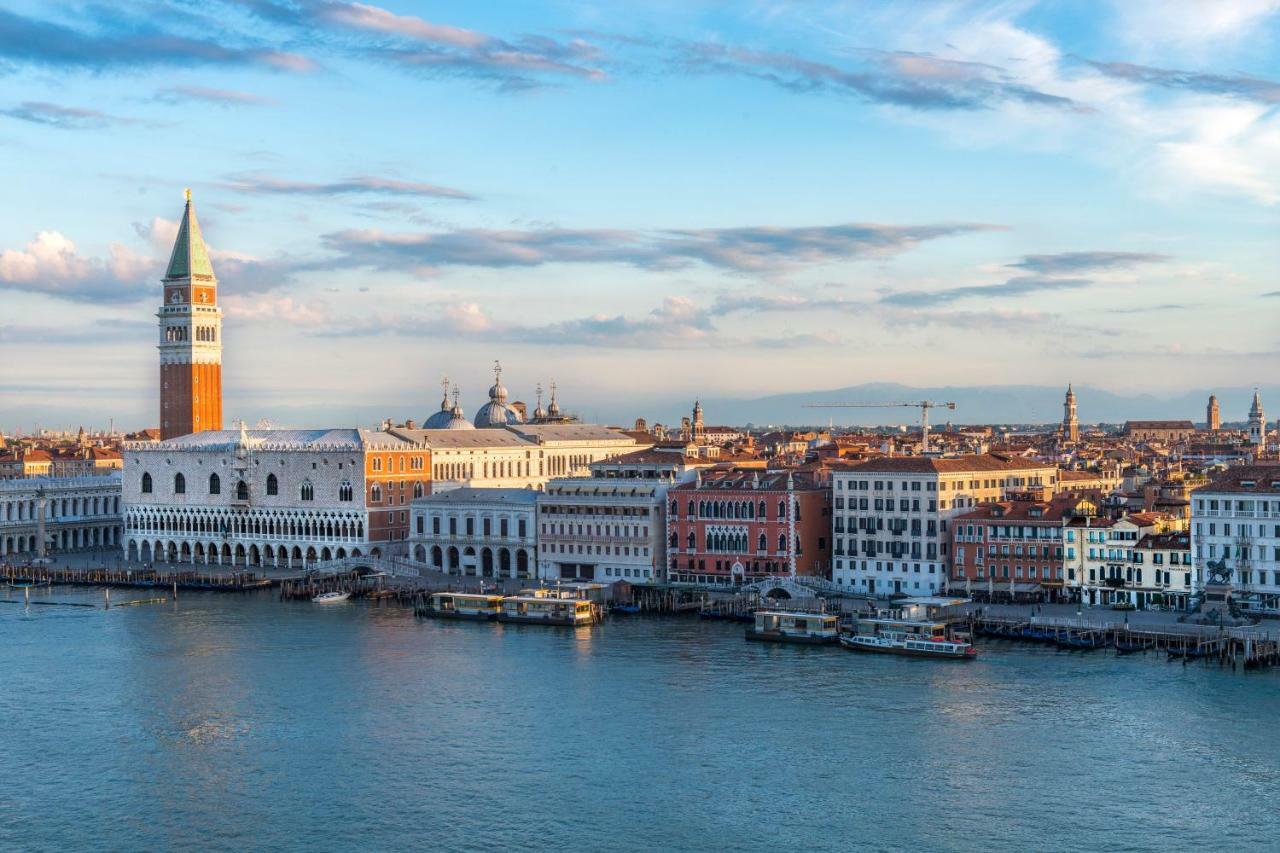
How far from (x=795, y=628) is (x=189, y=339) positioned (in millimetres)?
33176

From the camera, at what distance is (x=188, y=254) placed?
64.2m

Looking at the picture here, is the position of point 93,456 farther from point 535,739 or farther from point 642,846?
point 642,846

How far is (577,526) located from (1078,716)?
21470 mm

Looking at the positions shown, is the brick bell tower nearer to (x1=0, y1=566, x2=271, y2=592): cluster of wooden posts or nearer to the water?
(x1=0, y1=566, x2=271, y2=592): cluster of wooden posts

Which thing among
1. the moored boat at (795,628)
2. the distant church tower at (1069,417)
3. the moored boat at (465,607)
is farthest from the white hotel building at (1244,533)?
the distant church tower at (1069,417)

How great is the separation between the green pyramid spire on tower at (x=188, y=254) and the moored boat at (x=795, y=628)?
109ft

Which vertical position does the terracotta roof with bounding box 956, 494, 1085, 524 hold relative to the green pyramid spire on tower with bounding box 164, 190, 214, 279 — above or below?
below

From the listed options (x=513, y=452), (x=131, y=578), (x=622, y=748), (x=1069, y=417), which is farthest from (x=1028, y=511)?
(x=1069, y=417)

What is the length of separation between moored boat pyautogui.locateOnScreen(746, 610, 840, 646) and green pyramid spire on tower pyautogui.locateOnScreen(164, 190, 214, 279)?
109 feet

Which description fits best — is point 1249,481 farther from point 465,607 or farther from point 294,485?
point 294,485

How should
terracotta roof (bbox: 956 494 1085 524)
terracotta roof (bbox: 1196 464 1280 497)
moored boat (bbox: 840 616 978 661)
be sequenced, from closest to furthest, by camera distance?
1. moored boat (bbox: 840 616 978 661)
2. terracotta roof (bbox: 1196 464 1280 497)
3. terracotta roof (bbox: 956 494 1085 524)

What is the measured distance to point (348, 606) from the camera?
149ft

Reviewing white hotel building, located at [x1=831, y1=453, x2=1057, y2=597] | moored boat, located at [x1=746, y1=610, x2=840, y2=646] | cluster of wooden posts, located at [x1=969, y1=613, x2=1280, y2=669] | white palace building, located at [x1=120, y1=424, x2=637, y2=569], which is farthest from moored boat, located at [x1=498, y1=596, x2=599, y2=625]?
white palace building, located at [x1=120, y1=424, x2=637, y2=569]

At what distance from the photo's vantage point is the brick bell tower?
209 feet
